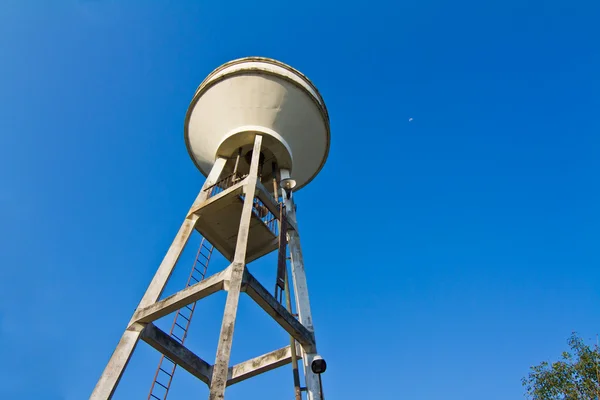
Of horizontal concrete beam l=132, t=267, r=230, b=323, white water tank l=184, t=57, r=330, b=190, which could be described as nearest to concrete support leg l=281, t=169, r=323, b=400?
white water tank l=184, t=57, r=330, b=190

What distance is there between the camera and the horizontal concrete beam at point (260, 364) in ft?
29.9

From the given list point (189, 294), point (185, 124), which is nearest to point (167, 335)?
point (189, 294)

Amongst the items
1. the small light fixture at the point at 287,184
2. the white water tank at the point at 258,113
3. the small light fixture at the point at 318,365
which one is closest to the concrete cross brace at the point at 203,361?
the small light fixture at the point at 318,365

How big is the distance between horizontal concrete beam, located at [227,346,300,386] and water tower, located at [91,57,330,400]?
21mm

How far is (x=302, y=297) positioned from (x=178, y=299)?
7.98 ft

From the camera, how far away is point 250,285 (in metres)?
7.98

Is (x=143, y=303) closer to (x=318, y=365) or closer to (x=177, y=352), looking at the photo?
(x=177, y=352)

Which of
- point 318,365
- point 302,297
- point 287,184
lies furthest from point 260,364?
point 287,184

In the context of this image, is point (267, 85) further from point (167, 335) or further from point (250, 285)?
point (167, 335)

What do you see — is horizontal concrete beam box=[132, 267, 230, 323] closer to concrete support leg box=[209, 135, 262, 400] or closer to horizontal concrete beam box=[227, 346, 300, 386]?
concrete support leg box=[209, 135, 262, 400]

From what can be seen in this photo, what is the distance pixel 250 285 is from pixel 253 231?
9.39 ft

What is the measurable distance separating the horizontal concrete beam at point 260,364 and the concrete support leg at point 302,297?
0.60 meters

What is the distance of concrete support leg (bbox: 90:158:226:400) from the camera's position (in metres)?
7.37

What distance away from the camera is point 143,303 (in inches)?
335
